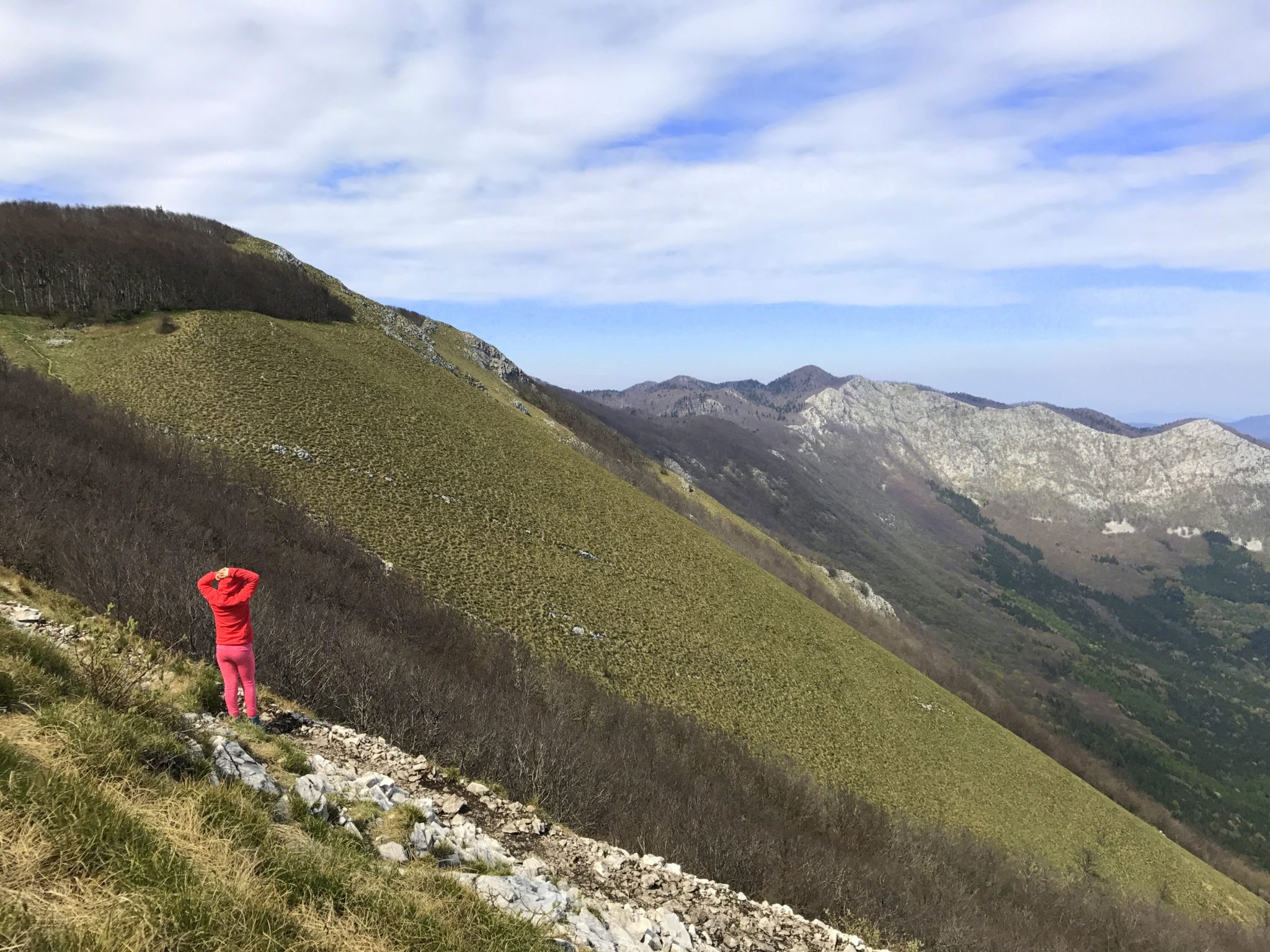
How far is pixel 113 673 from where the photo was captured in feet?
31.4

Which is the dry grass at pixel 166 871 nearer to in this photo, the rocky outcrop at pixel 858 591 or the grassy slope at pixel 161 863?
the grassy slope at pixel 161 863

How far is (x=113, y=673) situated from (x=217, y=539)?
1968 cm

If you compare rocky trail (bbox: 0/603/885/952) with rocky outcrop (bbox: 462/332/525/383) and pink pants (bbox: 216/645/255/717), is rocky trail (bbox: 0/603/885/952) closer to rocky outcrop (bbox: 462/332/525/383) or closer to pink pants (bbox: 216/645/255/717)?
pink pants (bbox: 216/645/255/717)

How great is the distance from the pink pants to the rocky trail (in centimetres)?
50

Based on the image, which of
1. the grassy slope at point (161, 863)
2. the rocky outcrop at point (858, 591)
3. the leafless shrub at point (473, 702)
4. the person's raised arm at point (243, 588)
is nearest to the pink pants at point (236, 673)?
the person's raised arm at point (243, 588)

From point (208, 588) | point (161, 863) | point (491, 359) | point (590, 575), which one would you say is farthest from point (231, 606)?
point (491, 359)

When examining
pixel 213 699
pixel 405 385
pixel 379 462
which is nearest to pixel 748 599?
pixel 379 462

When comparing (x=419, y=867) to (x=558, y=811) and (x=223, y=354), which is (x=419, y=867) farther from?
(x=223, y=354)

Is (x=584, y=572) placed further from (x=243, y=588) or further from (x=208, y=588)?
(x=208, y=588)

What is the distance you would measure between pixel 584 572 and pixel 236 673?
101 ft

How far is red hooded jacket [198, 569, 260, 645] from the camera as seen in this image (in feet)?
38.1

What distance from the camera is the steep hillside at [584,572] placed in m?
36.5

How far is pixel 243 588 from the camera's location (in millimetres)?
11867

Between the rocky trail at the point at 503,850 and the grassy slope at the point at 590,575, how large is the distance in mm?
20159
